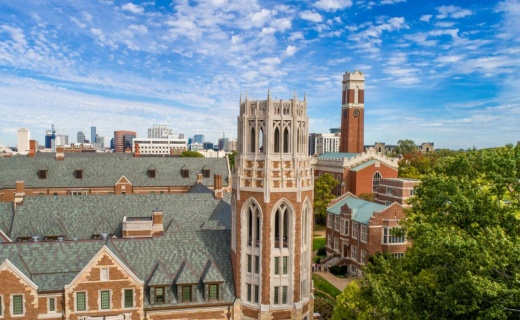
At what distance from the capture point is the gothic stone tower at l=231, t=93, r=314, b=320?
24500 mm

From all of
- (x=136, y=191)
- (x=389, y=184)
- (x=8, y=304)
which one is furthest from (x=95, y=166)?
(x=389, y=184)

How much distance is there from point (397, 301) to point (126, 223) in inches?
902

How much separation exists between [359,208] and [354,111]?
164 ft

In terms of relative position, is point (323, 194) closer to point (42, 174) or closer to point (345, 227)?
point (345, 227)

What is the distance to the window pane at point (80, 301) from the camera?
78.9 feet

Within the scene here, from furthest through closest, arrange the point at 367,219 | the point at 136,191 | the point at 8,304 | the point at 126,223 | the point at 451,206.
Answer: the point at 136,191 < the point at 367,219 < the point at 126,223 < the point at 8,304 < the point at 451,206

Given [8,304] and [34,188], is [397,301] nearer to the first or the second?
[8,304]

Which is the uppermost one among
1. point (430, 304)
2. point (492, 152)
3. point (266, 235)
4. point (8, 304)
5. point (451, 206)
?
point (492, 152)

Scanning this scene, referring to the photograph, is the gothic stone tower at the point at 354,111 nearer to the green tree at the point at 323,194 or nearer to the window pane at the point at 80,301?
the green tree at the point at 323,194

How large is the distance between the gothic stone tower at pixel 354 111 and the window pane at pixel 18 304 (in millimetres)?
85998

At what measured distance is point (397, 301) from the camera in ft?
62.0

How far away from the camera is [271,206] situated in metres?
24.5

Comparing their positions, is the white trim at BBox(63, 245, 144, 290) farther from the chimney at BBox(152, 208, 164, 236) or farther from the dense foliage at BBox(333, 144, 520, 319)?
the dense foliage at BBox(333, 144, 520, 319)

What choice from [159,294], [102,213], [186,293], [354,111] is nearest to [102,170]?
[102,213]
